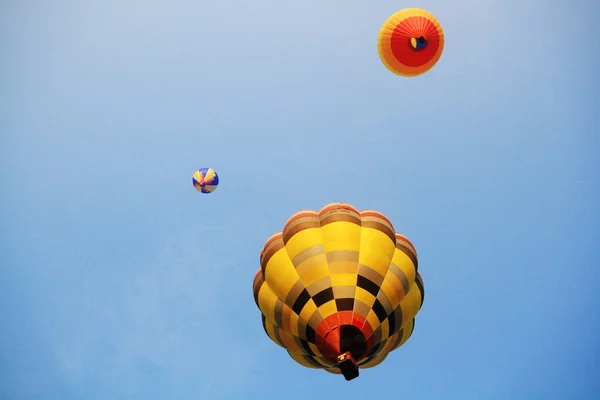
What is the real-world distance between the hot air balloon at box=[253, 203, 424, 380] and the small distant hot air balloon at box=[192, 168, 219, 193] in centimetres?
483

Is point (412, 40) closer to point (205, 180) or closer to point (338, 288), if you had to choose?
point (338, 288)

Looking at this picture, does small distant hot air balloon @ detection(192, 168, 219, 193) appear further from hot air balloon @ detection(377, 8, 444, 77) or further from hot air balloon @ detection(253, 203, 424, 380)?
hot air balloon @ detection(377, 8, 444, 77)

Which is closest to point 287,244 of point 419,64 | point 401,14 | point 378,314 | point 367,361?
point 378,314

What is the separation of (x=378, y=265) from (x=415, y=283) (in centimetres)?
143

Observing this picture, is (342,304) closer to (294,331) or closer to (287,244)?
(294,331)

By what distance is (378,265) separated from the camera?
9.62 m

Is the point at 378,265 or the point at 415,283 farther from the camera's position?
the point at 415,283

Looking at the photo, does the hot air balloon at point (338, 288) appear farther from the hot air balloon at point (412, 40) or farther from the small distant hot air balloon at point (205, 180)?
the small distant hot air balloon at point (205, 180)

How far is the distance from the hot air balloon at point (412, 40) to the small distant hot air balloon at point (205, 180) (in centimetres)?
670

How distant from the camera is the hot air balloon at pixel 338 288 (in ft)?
28.9

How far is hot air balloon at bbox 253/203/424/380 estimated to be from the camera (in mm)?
8797

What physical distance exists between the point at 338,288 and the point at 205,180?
7.41m

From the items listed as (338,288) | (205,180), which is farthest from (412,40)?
(205,180)

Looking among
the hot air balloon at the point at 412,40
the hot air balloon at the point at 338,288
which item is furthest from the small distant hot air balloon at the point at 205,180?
the hot air balloon at the point at 412,40
